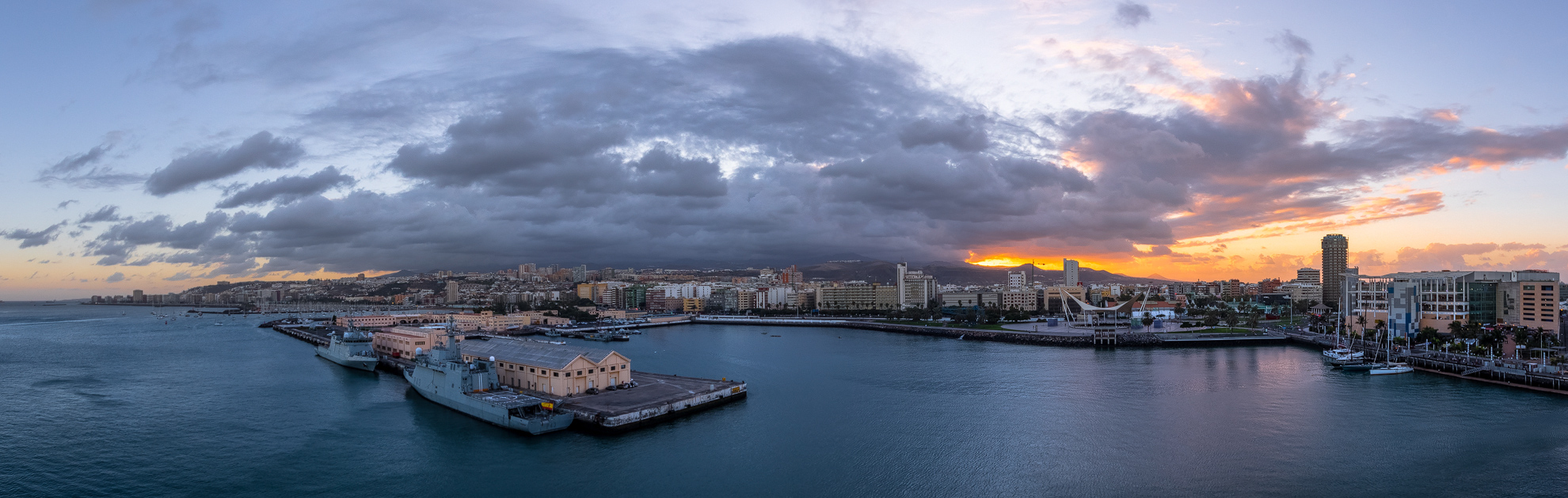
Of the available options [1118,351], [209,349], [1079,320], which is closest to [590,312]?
[209,349]

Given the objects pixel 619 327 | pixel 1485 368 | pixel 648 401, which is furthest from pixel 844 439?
pixel 619 327

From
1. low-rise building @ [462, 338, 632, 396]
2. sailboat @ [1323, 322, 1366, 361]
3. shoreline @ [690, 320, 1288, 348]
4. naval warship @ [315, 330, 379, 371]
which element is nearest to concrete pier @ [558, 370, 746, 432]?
low-rise building @ [462, 338, 632, 396]

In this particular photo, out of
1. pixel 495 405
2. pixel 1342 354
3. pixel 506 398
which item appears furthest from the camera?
pixel 1342 354

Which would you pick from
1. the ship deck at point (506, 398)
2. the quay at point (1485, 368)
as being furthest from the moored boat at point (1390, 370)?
the ship deck at point (506, 398)

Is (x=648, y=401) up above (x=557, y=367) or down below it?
below

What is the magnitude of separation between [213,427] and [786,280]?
288 feet

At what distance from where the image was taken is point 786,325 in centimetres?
4700

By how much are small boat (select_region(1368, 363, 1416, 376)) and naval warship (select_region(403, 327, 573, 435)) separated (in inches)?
830

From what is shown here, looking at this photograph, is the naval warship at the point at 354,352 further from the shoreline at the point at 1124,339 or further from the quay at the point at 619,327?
the shoreline at the point at 1124,339

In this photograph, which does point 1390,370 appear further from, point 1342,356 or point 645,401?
point 645,401

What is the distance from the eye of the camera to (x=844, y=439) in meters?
12.9

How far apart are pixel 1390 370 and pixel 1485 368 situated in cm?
198

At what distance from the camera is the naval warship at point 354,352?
22234 millimetres

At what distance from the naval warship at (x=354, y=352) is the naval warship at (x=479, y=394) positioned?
5351 millimetres
